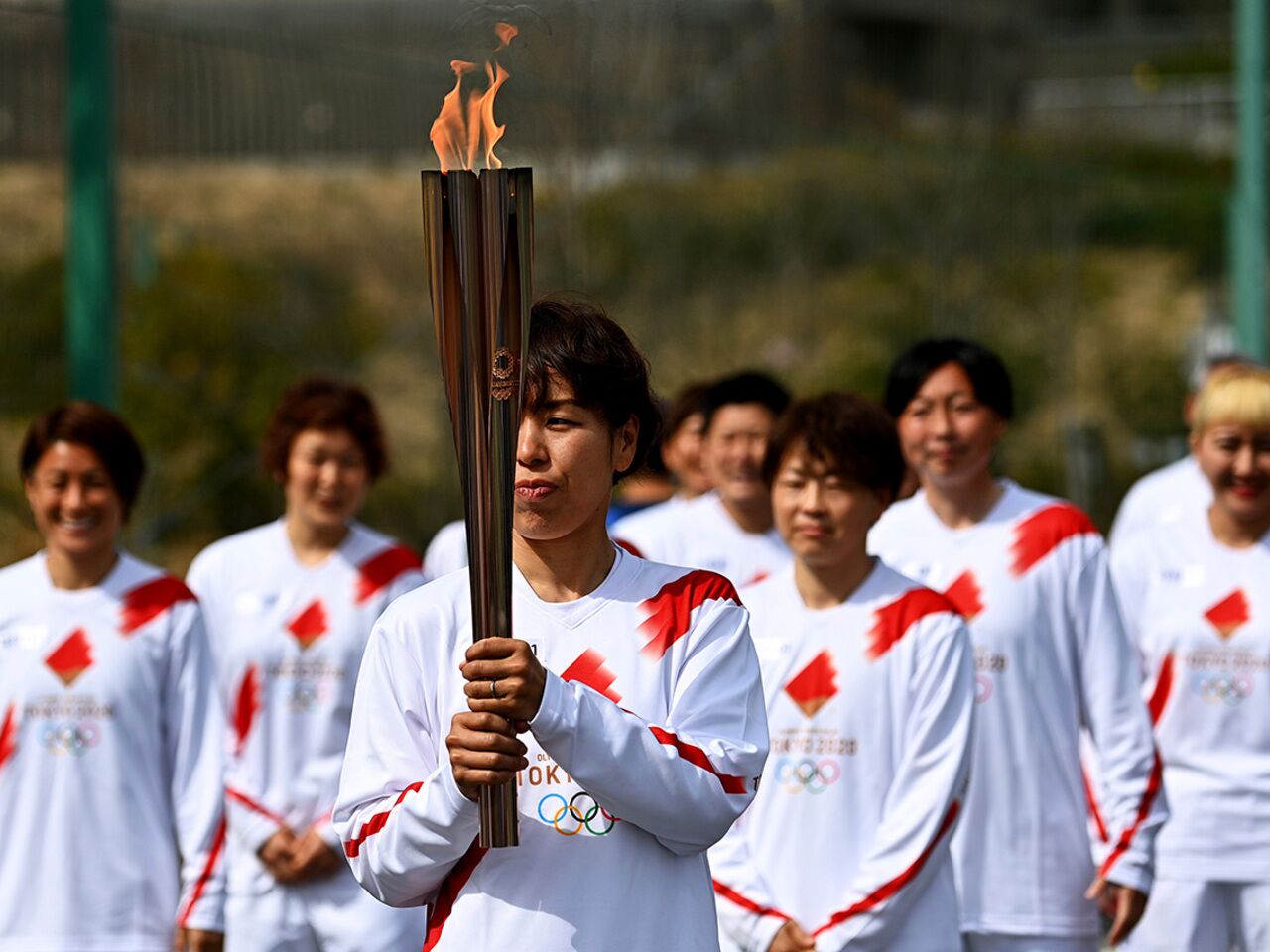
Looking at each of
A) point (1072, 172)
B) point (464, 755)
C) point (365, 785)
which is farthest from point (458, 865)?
point (1072, 172)

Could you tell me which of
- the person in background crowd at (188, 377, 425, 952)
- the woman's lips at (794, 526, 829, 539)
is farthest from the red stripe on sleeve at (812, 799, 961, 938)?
the person in background crowd at (188, 377, 425, 952)

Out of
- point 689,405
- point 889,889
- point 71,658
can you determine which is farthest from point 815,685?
point 689,405

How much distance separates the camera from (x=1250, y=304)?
34.9 feet

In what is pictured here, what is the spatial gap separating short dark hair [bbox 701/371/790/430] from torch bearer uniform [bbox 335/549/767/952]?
2.99 metres

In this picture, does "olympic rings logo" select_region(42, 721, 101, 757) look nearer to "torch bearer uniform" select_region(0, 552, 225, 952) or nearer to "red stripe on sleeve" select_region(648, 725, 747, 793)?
"torch bearer uniform" select_region(0, 552, 225, 952)

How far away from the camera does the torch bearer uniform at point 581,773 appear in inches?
106

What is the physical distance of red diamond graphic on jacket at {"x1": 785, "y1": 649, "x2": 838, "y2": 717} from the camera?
165 inches

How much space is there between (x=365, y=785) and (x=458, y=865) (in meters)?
0.17

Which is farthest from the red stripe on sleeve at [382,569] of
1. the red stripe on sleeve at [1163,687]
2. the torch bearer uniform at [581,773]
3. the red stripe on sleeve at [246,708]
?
the torch bearer uniform at [581,773]

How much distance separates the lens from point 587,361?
2.86 m

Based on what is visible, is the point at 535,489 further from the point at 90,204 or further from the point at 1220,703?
the point at 90,204

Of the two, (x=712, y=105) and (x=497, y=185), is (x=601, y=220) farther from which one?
(x=497, y=185)

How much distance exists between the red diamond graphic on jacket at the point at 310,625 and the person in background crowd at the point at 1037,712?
156 cm

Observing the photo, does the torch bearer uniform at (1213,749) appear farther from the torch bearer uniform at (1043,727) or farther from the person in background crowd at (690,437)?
the person in background crowd at (690,437)
